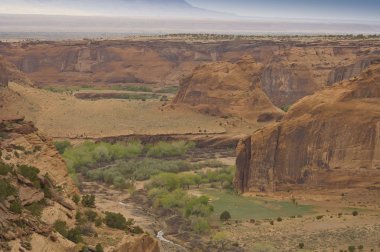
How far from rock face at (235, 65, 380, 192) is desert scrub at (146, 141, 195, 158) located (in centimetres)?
1717

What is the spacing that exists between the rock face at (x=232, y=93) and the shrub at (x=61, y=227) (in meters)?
54.2

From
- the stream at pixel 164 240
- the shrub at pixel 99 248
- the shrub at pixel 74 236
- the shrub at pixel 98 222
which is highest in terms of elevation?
the shrub at pixel 74 236

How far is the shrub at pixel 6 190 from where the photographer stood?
23009 mm

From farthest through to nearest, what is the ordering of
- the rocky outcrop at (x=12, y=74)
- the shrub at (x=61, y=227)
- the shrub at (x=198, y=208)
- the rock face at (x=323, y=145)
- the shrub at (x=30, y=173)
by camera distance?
the rocky outcrop at (x=12, y=74)
the rock face at (x=323, y=145)
the shrub at (x=198, y=208)
the shrub at (x=30, y=173)
the shrub at (x=61, y=227)

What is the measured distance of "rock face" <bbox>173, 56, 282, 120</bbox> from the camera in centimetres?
7912

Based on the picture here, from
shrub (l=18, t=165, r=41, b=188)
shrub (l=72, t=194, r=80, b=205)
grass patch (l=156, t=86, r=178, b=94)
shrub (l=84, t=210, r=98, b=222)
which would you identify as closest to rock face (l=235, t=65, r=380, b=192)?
shrub (l=72, t=194, r=80, b=205)

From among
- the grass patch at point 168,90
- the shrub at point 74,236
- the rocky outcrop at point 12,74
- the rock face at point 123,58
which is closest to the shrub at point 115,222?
the shrub at point 74,236

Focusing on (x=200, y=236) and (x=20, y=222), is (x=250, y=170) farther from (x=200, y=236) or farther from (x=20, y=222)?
(x=20, y=222)

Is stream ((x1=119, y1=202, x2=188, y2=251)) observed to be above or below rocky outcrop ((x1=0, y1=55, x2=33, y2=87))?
below

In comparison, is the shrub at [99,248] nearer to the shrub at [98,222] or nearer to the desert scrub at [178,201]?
the shrub at [98,222]

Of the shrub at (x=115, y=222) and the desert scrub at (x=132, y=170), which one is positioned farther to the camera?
the desert scrub at (x=132, y=170)

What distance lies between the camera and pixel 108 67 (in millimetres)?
117750

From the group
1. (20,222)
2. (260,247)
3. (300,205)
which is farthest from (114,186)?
(20,222)

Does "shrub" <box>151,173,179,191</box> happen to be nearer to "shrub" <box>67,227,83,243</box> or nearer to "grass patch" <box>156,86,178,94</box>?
"shrub" <box>67,227,83,243</box>
